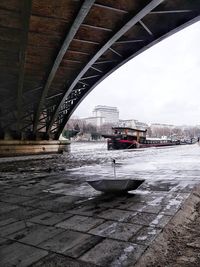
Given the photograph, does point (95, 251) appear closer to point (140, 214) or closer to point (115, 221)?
point (115, 221)

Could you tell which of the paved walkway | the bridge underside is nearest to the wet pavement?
the paved walkway

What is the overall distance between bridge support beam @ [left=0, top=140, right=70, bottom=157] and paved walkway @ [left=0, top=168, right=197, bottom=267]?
45.8ft

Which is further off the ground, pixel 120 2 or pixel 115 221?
pixel 120 2

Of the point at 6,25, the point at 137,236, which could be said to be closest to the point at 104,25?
the point at 6,25

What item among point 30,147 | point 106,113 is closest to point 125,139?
point 30,147

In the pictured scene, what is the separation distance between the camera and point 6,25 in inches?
422

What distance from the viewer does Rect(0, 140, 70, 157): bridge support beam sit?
67.5ft

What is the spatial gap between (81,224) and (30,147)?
19.1 m

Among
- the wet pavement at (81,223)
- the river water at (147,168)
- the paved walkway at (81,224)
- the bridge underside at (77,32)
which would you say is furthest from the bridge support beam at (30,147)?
the wet pavement at (81,223)

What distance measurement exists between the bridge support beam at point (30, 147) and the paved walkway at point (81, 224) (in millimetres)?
13948

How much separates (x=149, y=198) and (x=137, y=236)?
2.44m

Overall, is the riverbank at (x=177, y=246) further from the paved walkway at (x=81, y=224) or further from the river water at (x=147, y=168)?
the river water at (x=147, y=168)

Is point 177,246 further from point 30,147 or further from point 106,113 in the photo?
point 106,113

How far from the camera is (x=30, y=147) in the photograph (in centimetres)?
2247
